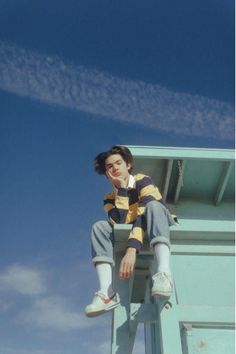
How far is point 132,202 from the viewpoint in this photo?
324cm

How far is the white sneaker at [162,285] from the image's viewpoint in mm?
2434

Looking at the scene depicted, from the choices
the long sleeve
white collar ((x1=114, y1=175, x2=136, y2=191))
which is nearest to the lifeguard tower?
the long sleeve

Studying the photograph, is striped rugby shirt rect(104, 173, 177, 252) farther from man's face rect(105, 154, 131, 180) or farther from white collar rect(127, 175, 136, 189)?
man's face rect(105, 154, 131, 180)

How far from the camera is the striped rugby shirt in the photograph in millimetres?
2961

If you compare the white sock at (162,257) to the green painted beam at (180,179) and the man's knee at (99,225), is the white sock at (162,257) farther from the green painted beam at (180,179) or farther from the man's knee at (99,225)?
the green painted beam at (180,179)

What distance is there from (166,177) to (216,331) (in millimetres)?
2182

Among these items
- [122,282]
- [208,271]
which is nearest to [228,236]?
[208,271]

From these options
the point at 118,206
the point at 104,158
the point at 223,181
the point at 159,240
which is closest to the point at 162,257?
the point at 159,240

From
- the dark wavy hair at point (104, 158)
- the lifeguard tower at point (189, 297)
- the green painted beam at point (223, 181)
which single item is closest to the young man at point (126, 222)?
the dark wavy hair at point (104, 158)

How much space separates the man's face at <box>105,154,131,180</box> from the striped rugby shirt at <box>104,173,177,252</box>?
4.8 inches

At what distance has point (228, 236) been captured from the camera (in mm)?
3033

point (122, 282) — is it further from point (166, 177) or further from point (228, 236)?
point (166, 177)

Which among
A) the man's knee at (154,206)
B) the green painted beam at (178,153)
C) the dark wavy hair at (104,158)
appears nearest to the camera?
the man's knee at (154,206)

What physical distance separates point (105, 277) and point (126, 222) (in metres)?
0.51
